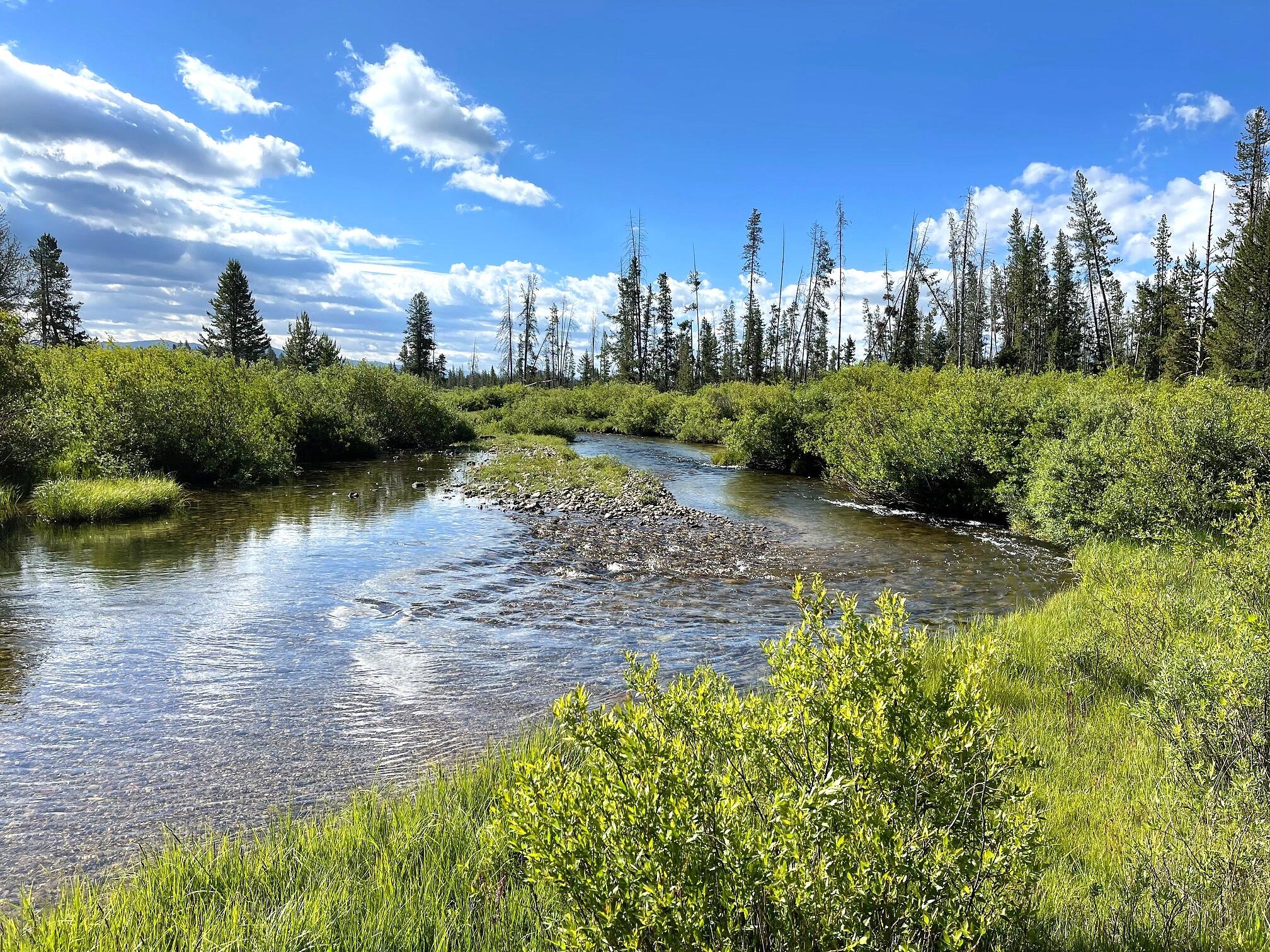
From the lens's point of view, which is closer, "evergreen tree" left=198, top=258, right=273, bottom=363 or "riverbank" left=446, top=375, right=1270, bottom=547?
"riverbank" left=446, top=375, right=1270, bottom=547

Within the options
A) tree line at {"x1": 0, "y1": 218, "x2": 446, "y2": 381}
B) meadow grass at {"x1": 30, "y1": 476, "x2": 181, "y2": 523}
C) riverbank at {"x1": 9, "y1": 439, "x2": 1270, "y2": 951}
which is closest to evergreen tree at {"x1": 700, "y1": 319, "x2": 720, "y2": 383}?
tree line at {"x1": 0, "y1": 218, "x2": 446, "y2": 381}

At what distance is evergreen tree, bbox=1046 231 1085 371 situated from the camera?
60.1 meters

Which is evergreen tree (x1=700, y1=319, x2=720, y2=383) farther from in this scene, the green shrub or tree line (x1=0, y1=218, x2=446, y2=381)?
the green shrub

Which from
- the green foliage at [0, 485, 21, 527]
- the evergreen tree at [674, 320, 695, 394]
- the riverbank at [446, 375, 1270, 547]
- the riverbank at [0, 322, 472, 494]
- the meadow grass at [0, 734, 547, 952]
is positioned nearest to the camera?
the meadow grass at [0, 734, 547, 952]

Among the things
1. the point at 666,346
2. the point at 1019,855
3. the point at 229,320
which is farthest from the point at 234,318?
the point at 1019,855

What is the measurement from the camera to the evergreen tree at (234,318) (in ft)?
227

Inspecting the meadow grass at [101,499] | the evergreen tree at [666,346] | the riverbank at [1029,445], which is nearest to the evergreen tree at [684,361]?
the evergreen tree at [666,346]

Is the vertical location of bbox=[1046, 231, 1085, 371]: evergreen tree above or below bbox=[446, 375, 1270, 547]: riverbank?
above

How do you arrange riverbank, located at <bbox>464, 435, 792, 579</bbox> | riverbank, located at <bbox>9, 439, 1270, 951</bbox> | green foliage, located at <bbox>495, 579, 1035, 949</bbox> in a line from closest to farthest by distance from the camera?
green foliage, located at <bbox>495, 579, 1035, 949</bbox> → riverbank, located at <bbox>9, 439, 1270, 951</bbox> → riverbank, located at <bbox>464, 435, 792, 579</bbox>

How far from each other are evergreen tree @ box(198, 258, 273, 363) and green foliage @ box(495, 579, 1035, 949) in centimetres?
7813

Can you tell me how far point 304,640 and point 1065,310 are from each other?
72.2m

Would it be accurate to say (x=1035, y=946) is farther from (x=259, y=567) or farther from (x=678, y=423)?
(x=678, y=423)

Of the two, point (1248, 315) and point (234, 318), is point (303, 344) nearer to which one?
point (234, 318)

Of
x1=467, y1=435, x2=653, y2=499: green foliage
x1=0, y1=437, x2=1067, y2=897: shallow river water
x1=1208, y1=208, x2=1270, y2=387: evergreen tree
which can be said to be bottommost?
x1=0, y1=437, x2=1067, y2=897: shallow river water
